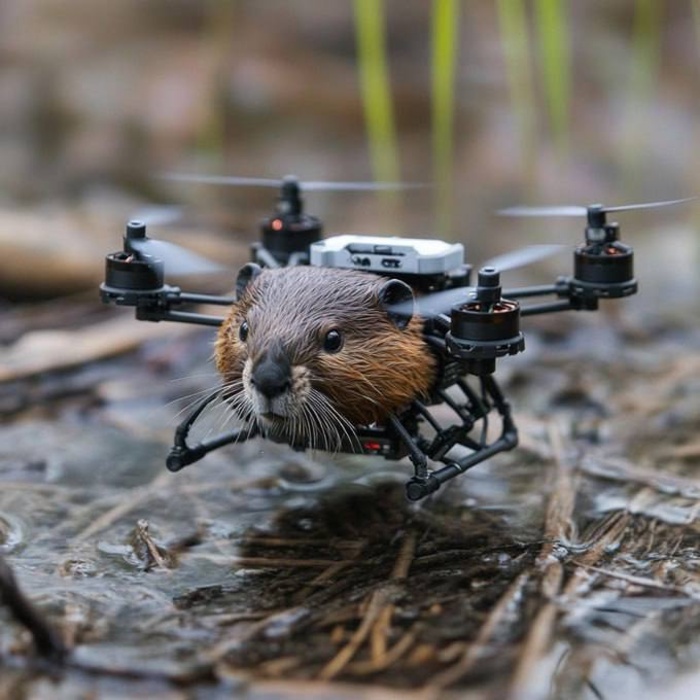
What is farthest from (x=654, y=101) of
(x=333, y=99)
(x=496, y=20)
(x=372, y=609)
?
(x=372, y=609)

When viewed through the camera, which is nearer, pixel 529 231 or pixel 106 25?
pixel 529 231

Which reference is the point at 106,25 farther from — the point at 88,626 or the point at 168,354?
the point at 88,626

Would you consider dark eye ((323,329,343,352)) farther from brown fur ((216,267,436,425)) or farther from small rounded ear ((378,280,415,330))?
small rounded ear ((378,280,415,330))

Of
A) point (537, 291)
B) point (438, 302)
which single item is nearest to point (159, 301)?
point (438, 302)

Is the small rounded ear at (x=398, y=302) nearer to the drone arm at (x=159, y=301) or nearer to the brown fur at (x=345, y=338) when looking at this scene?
the brown fur at (x=345, y=338)

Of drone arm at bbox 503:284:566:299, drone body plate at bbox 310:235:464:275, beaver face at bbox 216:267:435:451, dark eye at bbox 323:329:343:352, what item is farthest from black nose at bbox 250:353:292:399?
drone arm at bbox 503:284:566:299

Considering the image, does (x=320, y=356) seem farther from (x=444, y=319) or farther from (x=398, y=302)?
(x=444, y=319)

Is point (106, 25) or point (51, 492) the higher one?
point (106, 25)
